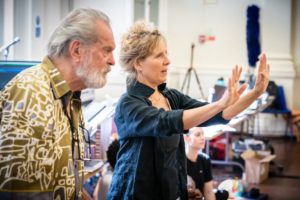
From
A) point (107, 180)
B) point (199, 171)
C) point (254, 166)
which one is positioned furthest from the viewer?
point (254, 166)

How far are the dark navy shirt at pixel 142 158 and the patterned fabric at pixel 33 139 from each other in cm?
40

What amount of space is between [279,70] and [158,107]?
691 centimetres

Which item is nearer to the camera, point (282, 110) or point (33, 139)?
point (33, 139)

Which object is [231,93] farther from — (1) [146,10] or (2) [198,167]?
(1) [146,10]

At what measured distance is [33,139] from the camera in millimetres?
1365

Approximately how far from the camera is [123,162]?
1923 mm

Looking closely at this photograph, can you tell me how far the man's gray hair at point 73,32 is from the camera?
60.8 inches

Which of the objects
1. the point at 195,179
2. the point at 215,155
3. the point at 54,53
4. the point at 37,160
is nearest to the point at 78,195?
the point at 37,160

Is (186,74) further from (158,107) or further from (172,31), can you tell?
(158,107)

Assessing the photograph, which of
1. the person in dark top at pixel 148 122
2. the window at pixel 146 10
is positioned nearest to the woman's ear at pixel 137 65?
the person in dark top at pixel 148 122

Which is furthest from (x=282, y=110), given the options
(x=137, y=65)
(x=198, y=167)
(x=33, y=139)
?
(x=33, y=139)

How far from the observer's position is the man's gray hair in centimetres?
154

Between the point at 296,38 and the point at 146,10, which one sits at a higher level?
the point at 146,10

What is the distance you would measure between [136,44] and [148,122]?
0.36 meters
